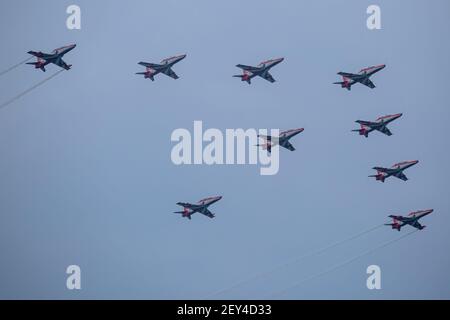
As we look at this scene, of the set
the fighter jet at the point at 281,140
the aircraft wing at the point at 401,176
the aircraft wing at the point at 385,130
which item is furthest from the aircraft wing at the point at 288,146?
A: the aircraft wing at the point at 401,176

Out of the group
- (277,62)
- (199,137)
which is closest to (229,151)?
(199,137)

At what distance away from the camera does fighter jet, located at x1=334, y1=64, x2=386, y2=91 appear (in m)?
35.2

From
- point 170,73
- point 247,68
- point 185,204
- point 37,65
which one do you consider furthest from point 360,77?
point 37,65

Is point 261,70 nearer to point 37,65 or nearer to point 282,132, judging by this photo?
point 282,132

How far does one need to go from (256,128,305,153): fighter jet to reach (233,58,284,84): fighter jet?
173 cm

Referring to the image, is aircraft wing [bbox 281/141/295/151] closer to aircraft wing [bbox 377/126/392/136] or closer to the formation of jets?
the formation of jets

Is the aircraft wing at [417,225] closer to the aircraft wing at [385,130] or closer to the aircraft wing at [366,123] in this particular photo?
the aircraft wing at [385,130]

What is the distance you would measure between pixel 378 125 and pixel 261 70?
384 centimetres

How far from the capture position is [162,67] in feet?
116

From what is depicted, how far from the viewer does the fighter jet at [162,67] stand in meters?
35.4

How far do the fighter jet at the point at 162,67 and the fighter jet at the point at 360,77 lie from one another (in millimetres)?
4839

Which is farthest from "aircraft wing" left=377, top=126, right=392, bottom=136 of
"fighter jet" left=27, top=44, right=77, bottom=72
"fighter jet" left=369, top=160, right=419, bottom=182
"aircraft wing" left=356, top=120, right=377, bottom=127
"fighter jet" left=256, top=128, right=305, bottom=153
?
"fighter jet" left=27, top=44, right=77, bottom=72
